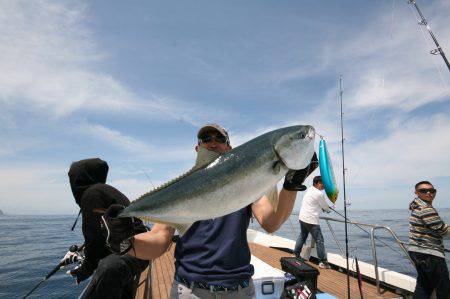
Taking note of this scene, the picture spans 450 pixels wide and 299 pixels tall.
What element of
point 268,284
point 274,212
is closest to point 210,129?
point 274,212

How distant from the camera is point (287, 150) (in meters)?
1.94

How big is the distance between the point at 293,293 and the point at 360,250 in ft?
87.4

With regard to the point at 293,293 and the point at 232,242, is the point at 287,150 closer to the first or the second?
the point at 232,242

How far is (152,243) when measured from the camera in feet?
8.59

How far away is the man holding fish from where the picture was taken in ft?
6.27

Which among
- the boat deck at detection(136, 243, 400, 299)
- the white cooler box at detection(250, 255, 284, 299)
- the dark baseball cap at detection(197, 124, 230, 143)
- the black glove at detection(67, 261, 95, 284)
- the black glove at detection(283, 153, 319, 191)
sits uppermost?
the dark baseball cap at detection(197, 124, 230, 143)

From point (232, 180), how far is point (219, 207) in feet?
0.62

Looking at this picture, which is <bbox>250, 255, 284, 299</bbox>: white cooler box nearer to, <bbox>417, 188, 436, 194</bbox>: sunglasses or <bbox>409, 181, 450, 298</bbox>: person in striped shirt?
<bbox>409, 181, 450, 298</bbox>: person in striped shirt

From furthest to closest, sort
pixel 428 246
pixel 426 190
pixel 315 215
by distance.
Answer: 1. pixel 315 215
2. pixel 426 190
3. pixel 428 246

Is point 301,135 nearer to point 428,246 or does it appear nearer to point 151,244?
point 151,244

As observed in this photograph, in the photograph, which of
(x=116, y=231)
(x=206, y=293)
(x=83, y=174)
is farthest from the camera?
(x=83, y=174)

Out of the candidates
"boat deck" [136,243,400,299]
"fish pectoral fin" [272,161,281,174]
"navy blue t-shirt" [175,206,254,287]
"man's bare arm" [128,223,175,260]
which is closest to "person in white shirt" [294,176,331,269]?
"boat deck" [136,243,400,299]

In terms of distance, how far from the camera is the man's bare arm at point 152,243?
253cm

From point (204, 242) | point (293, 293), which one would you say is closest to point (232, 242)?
point (204, 242)
